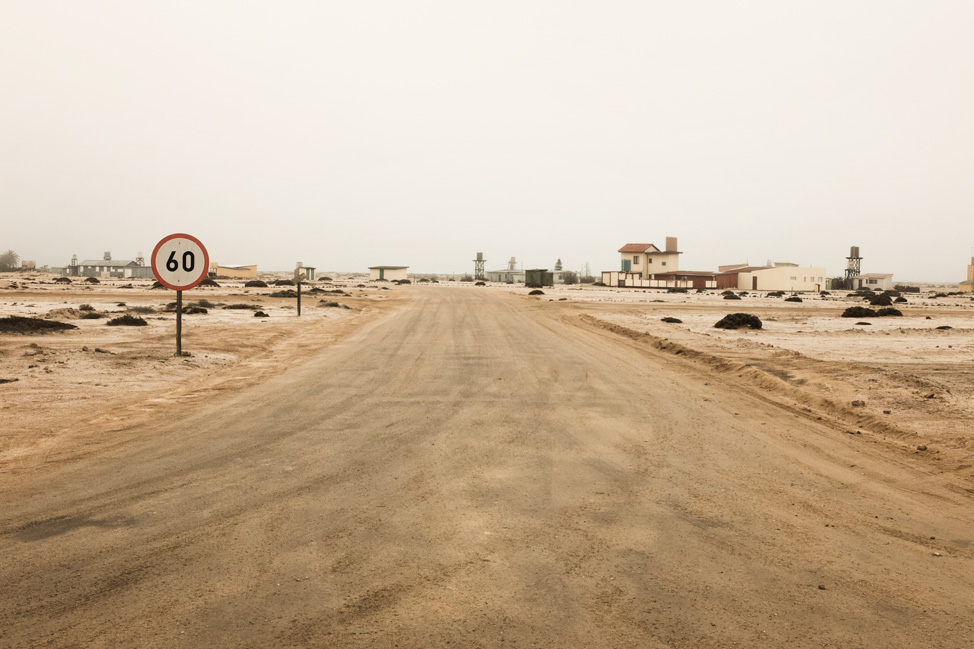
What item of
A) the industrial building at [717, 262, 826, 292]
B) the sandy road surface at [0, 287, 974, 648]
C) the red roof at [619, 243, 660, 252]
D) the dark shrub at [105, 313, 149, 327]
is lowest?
the sandy road surface at [0, 287, 974, 648]

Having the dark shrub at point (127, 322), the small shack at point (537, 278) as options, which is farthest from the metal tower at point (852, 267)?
the dark shrub at point (127, 322)

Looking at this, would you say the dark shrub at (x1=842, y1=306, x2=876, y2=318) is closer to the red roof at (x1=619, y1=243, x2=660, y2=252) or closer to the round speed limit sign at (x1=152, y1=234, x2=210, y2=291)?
the round speed limit sign at (x1=152, y1=234, x2=210, y2=291)

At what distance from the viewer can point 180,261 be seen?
41.1 feet

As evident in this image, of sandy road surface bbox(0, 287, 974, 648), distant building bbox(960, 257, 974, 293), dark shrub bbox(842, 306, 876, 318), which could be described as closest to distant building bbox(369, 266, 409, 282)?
distant building bbox(960, 257, 974, 293)

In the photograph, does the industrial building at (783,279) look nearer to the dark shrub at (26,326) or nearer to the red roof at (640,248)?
the red roof at (640,248)

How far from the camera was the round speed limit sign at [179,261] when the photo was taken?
1238cm

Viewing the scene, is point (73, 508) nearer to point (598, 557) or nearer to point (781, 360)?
point (598, 557)

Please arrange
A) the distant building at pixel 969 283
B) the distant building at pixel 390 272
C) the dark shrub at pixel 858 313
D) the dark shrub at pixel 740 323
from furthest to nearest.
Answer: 1. the distant building at pixel 390 272
2. the distant building at pixel 969 283
3. the dark shrub at pixel 858 313
4. the dark shrub at pixel 740 323

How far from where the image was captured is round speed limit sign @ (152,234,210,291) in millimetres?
12383

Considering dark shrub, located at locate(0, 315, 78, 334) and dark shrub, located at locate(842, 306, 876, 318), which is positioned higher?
dark shrub, located at locate(842, 306, 876, 318)

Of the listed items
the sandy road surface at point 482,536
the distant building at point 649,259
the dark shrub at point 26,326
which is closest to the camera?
the sandy road surface at point 482,536

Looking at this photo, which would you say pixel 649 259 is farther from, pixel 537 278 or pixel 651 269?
pixel 537 278

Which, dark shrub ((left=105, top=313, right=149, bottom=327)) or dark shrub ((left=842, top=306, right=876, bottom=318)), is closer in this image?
dark shrub ((left=105, top=313, right=149, bottom=327))

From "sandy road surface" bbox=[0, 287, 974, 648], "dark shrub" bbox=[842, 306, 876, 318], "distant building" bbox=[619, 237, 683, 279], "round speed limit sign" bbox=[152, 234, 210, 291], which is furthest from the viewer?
"distant building" bbox=[619, 237, 683, 279]
